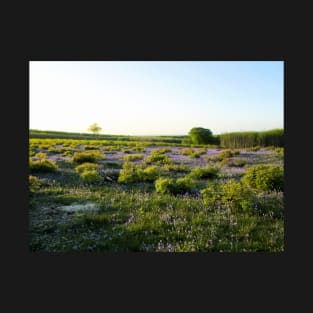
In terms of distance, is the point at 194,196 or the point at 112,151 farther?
the point at 112,151

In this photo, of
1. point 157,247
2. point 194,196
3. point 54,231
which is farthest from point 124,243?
point 194,196

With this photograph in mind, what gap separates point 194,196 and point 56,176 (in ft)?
13.0

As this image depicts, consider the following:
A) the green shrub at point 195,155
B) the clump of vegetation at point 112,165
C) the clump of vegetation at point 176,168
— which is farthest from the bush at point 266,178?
the clump of vegetation at point 112,165

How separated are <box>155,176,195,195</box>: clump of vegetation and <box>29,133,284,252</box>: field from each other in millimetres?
25

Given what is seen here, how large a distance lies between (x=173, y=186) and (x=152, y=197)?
609 mm

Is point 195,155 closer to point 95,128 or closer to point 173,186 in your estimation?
point 173,186

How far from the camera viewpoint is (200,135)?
25.8 ft

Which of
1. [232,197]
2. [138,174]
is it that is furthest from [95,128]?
[232,197]

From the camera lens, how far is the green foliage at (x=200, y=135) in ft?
25.3

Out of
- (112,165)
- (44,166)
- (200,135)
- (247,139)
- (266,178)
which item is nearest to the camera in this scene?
(266,178)

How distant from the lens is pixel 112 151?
8969 mm

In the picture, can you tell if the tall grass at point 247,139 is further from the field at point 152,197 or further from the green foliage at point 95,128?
the green foliage at point 95,128

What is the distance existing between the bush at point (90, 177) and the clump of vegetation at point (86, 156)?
0.42 metres

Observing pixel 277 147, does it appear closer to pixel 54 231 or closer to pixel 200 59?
pixel 200 59
